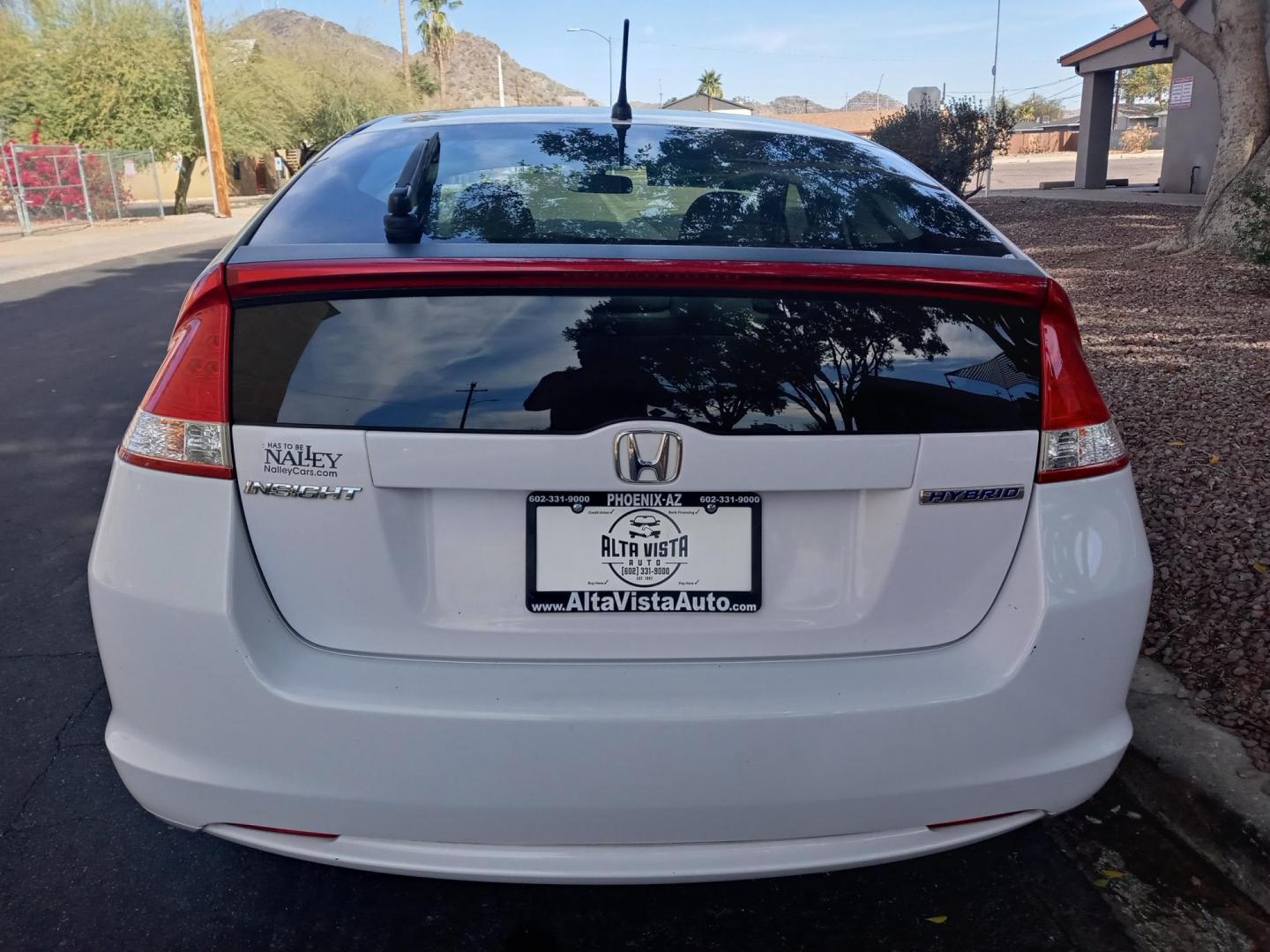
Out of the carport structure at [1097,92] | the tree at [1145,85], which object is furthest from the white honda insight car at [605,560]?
the tree at [1145,85]

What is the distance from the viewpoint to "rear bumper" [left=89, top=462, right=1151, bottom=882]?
1.93m

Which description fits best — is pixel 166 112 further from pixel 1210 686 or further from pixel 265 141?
pixel 1210 686

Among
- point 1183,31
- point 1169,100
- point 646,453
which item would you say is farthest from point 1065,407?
point 1169,100

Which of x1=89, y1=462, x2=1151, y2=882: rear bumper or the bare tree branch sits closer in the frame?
x1=89, y1=462, x2=1151, y2=882: rear bumper

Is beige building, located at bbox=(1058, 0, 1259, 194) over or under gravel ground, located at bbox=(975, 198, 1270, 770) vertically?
over

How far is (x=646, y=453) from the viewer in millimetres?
1932

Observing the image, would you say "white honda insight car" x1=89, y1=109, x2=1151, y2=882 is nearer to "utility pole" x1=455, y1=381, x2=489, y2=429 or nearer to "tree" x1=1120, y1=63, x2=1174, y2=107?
"utility pole" x1=455, y1=381, x2=489, y2=429

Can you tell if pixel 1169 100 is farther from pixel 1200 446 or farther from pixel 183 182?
pixel 183 182

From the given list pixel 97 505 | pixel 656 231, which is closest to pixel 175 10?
pixel 97 505

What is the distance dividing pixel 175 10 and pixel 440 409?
A: 38.7 meters

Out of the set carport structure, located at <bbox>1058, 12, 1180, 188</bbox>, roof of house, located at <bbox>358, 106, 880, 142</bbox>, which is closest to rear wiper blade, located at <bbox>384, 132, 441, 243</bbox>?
roof of house, located at <bbox>358, 106, 880, 142</bbox>

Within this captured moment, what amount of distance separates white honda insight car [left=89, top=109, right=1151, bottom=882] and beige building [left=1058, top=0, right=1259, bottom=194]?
21.6m

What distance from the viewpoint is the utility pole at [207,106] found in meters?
29.2

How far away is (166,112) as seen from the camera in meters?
33.1
